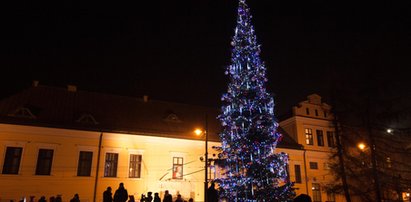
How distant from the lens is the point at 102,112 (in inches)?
1157

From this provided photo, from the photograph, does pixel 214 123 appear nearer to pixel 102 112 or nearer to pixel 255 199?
pixel 102 112

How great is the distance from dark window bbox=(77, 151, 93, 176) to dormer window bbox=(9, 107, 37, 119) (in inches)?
184

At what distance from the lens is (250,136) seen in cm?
1705

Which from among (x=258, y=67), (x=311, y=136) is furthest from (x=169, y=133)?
(x=311, y=136)

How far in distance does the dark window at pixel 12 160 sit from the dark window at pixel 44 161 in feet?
4.33

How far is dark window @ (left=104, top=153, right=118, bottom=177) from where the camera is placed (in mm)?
25766

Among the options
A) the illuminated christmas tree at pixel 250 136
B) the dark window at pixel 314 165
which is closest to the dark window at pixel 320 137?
the dark window at pixel 314 165

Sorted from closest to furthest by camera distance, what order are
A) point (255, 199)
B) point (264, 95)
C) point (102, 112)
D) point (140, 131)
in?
point (255, 199), point (264, 95), point (140, 131), point (102, 112)

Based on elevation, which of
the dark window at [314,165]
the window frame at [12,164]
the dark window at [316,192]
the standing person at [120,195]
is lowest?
the standing person at [120,195]

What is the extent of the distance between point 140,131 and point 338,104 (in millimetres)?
15944

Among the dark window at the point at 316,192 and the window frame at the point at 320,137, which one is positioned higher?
the window frame at the point at 320,137

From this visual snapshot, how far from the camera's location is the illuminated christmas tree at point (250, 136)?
1655 centimetres

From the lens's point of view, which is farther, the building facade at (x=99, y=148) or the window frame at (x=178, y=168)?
the window frame at (x=178, y=168)

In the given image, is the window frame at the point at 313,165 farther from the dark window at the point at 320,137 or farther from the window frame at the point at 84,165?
the window frame at the point at 84,165
